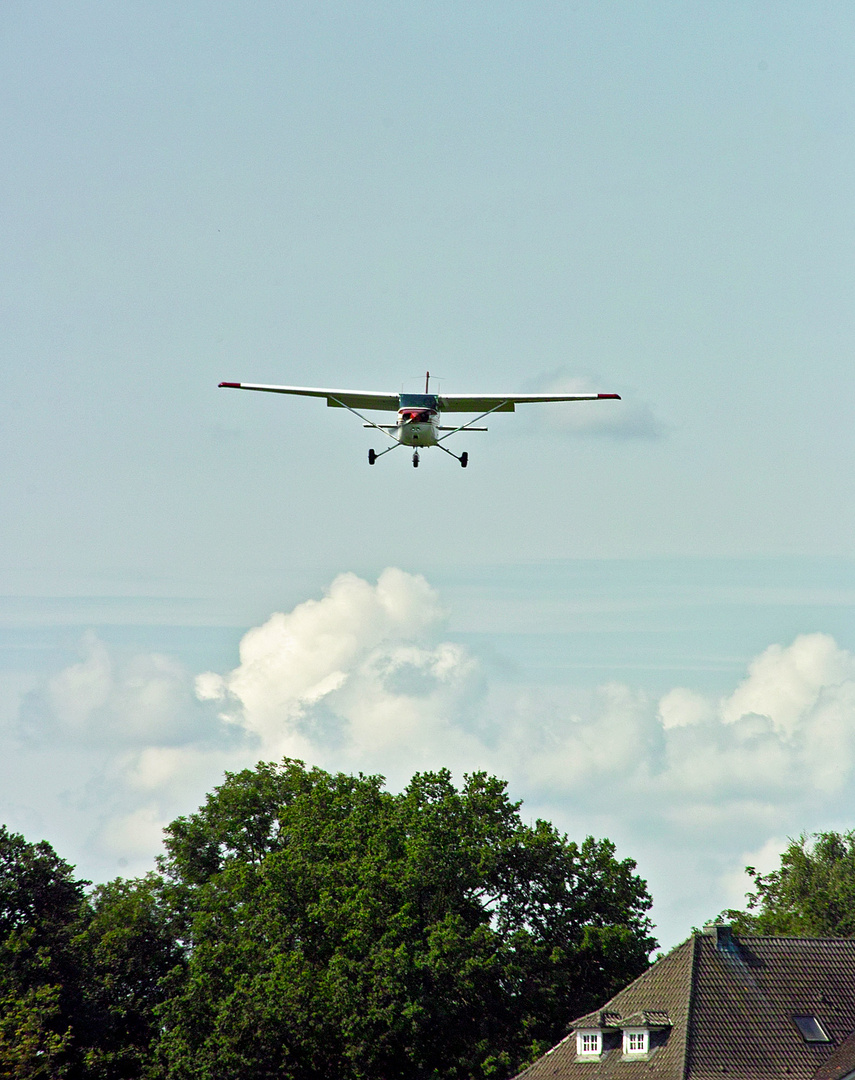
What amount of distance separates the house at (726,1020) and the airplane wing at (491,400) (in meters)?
19.7

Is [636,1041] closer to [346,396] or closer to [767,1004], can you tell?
[767,1004]

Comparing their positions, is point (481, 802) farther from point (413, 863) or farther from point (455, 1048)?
point (455, 1048)

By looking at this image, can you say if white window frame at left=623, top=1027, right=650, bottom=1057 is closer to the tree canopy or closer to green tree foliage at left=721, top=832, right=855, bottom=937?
the tree canopy

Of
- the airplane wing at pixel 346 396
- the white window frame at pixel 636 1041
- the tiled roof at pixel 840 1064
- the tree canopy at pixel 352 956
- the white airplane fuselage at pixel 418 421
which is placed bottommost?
the tiled roof at pixel 840 1064

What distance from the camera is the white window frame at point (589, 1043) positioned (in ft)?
169

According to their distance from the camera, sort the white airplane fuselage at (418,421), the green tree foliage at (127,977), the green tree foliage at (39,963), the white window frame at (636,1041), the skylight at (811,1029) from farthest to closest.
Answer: the green tree foliage at (127,977), the green tree foliage at (39,963), the white airplane fuselage at (418,421), the skylight at (811,1029), the white window frame at (636,1041)

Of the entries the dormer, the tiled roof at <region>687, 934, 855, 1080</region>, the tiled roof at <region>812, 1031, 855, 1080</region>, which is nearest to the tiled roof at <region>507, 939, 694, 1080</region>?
the dormer

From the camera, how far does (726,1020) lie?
50438 mm

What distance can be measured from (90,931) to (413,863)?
65.2ft

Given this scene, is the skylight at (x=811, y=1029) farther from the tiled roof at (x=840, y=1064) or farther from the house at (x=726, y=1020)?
the tiled roof at (x=840, y=1064)

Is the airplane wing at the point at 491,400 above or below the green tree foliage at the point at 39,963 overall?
above

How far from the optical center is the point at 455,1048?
5769cm

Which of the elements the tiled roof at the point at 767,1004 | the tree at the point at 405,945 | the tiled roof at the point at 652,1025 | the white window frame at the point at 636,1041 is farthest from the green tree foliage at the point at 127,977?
the tiled roof at the point at 767,1004

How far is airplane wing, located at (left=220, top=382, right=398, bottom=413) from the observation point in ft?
189
